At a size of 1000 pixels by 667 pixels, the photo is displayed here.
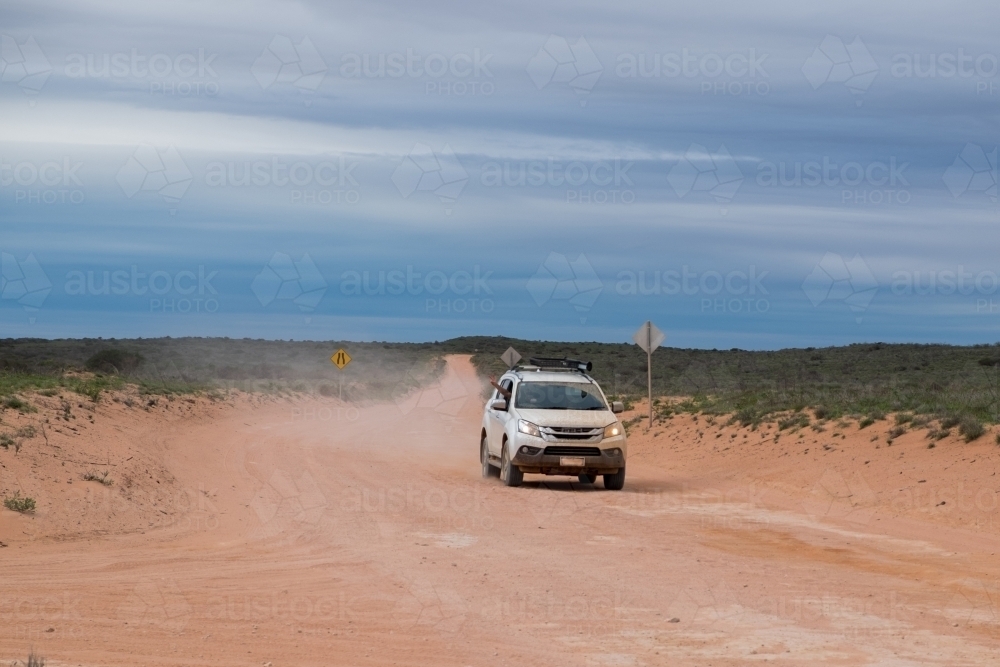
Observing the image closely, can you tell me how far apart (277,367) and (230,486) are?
5154 cm

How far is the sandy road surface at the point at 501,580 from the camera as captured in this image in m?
8.03

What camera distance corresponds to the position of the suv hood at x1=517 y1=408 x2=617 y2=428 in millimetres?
19328

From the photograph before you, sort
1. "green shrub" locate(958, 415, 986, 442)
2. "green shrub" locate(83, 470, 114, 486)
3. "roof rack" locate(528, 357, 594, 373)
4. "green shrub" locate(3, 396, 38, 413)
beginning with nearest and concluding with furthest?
"green shrub" locate(83, 470, 114, 486) < "green shrub" locate(958, 415, 986, 442) < "green shrub" locate(3, 396, 38, 413) < "roof rack" locate(528, 357, 594, 373)

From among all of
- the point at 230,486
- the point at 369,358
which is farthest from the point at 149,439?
the point at 369,358

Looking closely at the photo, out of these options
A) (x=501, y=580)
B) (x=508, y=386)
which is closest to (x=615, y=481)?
(x=508, y=386)

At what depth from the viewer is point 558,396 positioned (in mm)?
20750

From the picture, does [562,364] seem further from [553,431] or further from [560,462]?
[560,462]

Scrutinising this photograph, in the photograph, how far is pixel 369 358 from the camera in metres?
99.2

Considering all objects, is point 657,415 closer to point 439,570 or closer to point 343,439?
point 343,439

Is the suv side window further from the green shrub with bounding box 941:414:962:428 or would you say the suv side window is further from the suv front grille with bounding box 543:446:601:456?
the green shrub with bounding box 941:414:962:428

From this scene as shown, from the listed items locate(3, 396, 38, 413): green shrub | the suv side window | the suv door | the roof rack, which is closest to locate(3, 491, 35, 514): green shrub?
locate(3, 396, 38, 413): green shrub

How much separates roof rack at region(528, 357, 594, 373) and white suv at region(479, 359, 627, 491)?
0.34 meters

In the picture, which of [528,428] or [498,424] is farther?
[498,424]

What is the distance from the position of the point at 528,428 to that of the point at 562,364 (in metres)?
3.82
